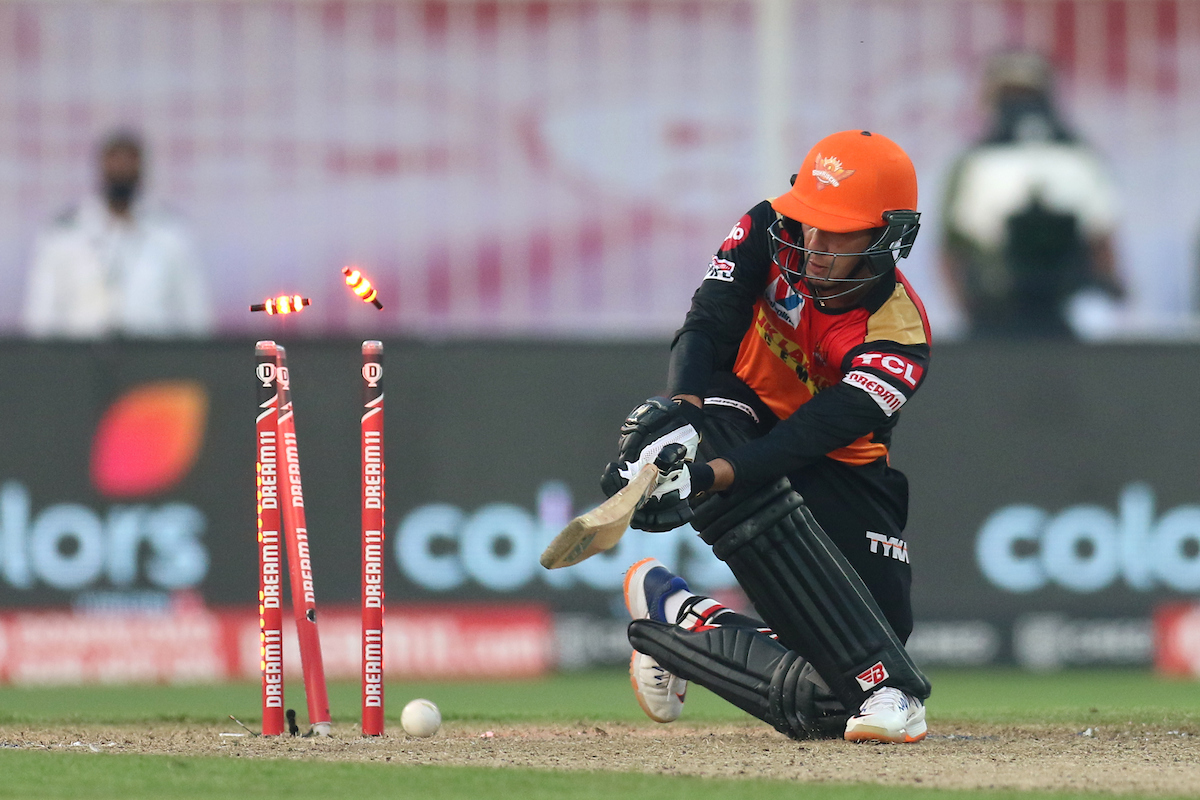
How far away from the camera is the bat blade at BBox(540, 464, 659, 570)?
5105 mm

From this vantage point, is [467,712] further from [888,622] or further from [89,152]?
[89,152]

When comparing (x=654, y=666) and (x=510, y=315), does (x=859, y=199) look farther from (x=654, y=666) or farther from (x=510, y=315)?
(x=510, y=315)

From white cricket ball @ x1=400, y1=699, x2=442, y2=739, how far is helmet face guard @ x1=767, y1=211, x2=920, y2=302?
1604mm

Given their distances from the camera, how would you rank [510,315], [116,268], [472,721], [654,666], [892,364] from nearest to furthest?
[892,364] → [654,666] → [472,721] → [116,268] → [510,315]

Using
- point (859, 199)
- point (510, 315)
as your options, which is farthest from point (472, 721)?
point (510, 315)

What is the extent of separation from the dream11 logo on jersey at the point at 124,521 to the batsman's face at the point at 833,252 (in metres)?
3.95

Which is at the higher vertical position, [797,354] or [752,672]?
[797,354]

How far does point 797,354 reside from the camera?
5.81m

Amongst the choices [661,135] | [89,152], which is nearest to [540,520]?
[661,135]

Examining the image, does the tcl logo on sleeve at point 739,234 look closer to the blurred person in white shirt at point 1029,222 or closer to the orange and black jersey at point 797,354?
the orange and black jersey at point 797,354

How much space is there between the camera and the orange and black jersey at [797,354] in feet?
17.7

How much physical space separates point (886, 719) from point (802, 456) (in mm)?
780

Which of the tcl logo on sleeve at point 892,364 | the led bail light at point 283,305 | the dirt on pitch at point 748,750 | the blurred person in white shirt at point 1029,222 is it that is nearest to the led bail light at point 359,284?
the led bail light at point 283,305

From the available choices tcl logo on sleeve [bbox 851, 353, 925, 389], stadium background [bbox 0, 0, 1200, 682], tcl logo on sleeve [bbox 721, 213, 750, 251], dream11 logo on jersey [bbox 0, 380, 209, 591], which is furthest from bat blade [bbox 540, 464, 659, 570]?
dream11 logo on jersey [bbox 0, 380, 209, 591]
